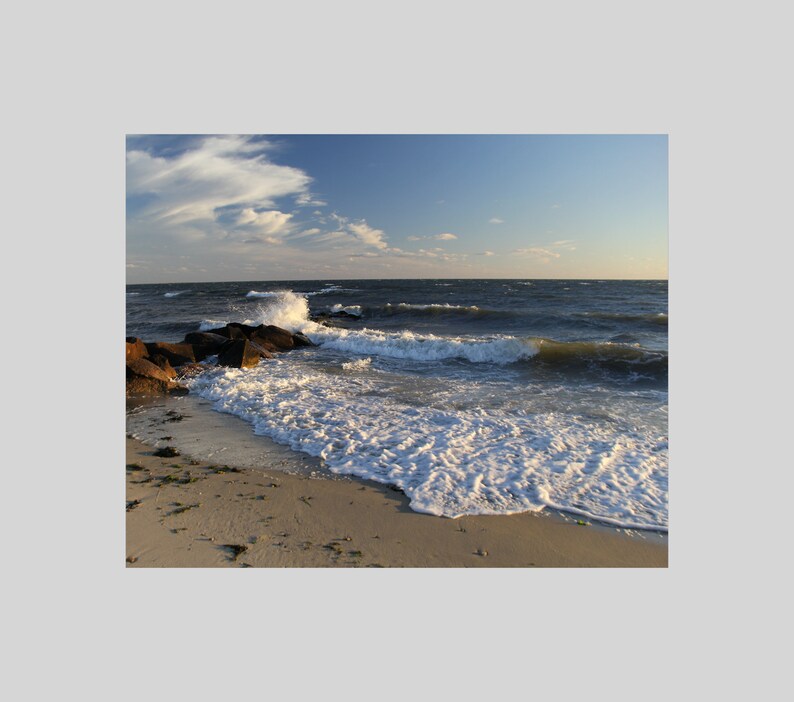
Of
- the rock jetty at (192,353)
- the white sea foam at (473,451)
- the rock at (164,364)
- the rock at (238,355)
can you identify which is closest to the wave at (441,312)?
the rock jetty at (192,353)

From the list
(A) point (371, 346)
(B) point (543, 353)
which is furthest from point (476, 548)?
(A) point (371, 346)

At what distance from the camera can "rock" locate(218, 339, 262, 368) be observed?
30.3ft

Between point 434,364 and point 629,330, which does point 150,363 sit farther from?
point 629,330

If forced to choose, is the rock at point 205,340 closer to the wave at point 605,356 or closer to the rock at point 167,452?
the rock at point 167,452

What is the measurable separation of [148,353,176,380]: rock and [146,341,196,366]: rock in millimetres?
563

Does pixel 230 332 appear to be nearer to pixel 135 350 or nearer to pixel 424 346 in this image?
pixel 135 350

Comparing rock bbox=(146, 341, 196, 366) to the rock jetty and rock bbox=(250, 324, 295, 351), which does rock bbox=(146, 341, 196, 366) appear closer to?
the rock jetty

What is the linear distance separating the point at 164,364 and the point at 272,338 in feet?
12.6

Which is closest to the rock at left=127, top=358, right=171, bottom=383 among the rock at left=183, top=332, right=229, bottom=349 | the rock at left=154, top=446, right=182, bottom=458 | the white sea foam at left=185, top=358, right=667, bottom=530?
the white sea foam at left=185, top=358, right=667, bottom=530

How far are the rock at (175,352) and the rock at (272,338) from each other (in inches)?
84.0

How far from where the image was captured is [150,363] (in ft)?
25.8

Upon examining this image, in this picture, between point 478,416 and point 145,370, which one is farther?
point 145,370

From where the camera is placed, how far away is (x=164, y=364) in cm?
841

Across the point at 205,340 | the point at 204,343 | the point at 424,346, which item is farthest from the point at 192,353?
the point at 424,346
